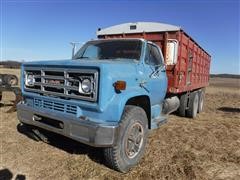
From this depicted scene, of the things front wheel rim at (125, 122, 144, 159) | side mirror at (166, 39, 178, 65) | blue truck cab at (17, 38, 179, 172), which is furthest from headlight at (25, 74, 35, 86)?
side mirror at (166, 39, 178, 65)

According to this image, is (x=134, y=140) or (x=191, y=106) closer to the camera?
(x=134, y=140)

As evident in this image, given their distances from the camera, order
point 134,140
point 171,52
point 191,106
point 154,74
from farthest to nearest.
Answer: point 191,106 → point 171,52 → point 154,74 → point 134,140

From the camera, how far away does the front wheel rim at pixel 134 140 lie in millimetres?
4588

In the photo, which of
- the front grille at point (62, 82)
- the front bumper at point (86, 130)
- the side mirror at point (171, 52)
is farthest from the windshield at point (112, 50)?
the front bumper at point (86, 130)

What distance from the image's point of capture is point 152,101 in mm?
5543

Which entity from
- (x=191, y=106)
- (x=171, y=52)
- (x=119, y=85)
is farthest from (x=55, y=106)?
(x=191, y=106)

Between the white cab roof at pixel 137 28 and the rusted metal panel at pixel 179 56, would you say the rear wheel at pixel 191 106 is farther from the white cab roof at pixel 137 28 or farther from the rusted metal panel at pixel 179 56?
the white cab roof at pixel 137 28

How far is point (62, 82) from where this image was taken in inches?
178

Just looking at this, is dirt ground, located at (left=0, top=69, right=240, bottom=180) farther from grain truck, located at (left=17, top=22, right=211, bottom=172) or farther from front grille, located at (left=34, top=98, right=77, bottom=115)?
front grille, located at (left=34, top=98, right=77, bottom=115)

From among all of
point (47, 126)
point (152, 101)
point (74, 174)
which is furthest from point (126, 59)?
point (74, 174)

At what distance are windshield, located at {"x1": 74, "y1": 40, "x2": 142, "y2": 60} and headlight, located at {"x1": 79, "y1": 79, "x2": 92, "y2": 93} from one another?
1.44 metres

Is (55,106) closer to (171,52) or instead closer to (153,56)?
(153,56)

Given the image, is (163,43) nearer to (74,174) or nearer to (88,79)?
(88,79)

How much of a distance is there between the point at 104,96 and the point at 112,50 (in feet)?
6.37
